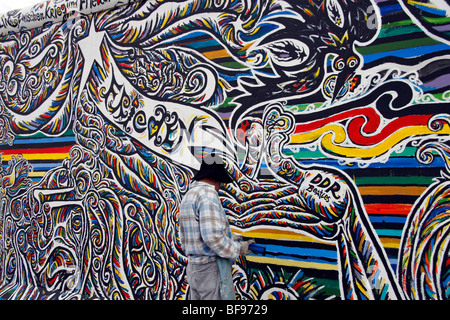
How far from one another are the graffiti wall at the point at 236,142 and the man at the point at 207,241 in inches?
24.5

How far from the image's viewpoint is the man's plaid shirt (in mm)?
2334

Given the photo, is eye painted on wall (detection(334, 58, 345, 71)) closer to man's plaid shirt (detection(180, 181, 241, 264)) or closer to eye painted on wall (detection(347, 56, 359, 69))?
eye painted on wall (detection(347, 56, 359, 69))

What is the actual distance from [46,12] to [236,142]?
2.97 m

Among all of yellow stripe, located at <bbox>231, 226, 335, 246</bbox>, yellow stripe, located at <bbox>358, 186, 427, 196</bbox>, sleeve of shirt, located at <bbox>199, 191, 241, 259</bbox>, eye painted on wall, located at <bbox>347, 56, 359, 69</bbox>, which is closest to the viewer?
sleeve of shirt, located at <bbox>199, 191, 241, 259</bbox>

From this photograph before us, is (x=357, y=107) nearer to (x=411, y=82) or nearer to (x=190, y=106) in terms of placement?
(x=411, y=82)

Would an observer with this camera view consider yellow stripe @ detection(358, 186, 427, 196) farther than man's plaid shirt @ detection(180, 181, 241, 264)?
Yes

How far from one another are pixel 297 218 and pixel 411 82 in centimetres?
129

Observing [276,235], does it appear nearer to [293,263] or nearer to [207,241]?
[293,263]

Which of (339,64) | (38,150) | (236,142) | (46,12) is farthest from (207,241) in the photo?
(46,12)

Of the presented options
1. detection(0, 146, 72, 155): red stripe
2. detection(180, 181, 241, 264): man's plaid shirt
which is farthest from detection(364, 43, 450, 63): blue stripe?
detection(0, 146, 72, 155): red stripe

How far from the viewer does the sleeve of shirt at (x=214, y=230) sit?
2328 mm

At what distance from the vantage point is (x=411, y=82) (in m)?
2.48

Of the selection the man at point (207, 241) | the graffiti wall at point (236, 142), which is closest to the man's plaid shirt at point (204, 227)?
the man at point (207, 241)

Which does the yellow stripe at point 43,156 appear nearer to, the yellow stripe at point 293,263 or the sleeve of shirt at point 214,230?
the sleeve of shirt at point 214,230
